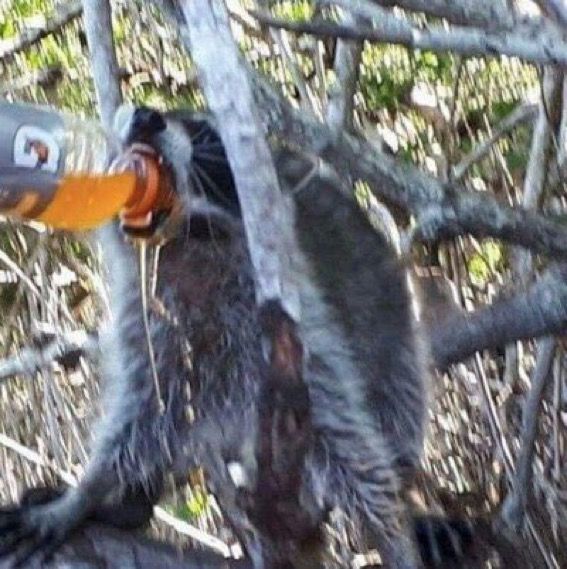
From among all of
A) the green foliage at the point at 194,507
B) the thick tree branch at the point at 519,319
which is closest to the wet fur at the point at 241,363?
the thick tree branch at the point at 519,319

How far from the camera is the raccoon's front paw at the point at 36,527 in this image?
1.67 metres

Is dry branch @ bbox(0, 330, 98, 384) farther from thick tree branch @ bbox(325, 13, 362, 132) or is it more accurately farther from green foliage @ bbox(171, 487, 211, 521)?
thick tree branch @ bbox(325, 13, 362, 132)

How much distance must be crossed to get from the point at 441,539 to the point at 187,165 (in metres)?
0.67

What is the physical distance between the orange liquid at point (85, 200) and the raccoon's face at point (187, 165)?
0.26ft

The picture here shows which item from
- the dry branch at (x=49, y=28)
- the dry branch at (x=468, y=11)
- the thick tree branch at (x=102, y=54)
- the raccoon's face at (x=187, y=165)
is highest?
the dry branch at (x=49, y=28)

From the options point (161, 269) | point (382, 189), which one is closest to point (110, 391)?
point (161, 269)

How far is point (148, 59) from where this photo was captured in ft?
8.42

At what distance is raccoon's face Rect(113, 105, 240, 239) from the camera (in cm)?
134

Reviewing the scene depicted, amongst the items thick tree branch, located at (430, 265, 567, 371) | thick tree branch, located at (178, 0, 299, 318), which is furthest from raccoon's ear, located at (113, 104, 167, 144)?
thick tree branch, located at (430, 265, 567, 371)

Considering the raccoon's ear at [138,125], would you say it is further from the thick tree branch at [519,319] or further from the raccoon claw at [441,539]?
the raccoon claw at [441,539]

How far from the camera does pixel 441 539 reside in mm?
1843

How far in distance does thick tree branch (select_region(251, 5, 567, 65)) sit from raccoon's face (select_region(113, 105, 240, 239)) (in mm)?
146

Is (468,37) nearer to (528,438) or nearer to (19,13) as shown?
(528,438)

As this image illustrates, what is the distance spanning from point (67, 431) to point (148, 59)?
0.67m
